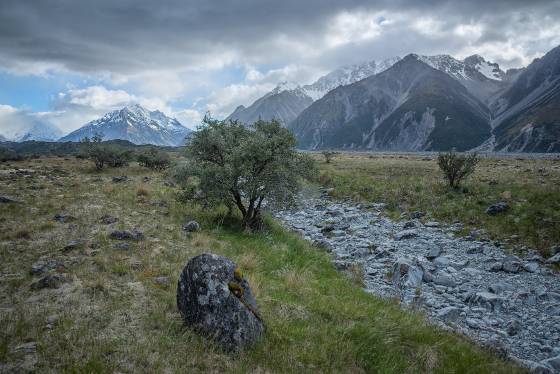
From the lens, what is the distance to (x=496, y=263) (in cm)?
1614

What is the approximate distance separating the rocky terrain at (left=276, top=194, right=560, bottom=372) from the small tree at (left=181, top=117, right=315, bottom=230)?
4064 millimetres

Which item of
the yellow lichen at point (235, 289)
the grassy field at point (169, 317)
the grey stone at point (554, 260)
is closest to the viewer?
the grassy field at point (169, 317)

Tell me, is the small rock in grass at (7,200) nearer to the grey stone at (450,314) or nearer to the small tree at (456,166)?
the grey stone at (450,314)

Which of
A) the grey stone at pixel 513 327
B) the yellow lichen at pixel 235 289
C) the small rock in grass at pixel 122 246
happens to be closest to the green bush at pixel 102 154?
the small rock in grass at pixel 122 246

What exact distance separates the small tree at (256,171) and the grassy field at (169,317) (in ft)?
13.4

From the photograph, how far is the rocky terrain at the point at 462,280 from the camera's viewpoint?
35.7ft

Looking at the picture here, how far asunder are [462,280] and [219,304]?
1190 cm

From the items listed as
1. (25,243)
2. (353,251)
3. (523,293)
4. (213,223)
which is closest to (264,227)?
(213,223)

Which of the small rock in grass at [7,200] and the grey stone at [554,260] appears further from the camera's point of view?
the small rock in grass at [7,200]

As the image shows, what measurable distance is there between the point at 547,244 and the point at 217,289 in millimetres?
17924

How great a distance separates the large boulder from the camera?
7.74 m

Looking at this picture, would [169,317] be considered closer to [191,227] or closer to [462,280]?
[191,227]

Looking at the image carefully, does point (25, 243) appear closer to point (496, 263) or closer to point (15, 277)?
point (15, 277)

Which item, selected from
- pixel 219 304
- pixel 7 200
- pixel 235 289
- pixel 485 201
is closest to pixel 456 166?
pixel 485 201
